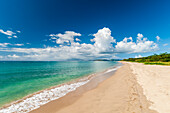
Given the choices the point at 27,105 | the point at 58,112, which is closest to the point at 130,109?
the point at 58,112

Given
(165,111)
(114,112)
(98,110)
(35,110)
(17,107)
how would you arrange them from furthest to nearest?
1. (17,107)
2. (35,110)
3. (98,110)
4. (114,112)
5. (165,111)

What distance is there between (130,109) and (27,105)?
873 cm

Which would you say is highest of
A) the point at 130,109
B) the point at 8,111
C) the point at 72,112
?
the point at 130,109

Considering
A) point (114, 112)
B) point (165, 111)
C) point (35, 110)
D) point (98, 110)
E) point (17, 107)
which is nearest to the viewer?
point (165, 111)

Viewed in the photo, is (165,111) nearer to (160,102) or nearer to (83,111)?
(160,102)

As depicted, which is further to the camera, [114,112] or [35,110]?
[35,110]

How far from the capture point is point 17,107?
6840 mm

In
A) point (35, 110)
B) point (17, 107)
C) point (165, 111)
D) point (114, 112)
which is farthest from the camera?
point (17, 107)

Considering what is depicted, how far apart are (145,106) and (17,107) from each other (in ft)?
34.4

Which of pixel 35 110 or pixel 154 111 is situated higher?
pixel 154 111

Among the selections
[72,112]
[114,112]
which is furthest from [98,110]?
[72,112]

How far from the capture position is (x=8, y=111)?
6375 mm

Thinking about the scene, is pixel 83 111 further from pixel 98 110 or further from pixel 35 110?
pixel 35 110

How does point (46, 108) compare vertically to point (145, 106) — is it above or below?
below
